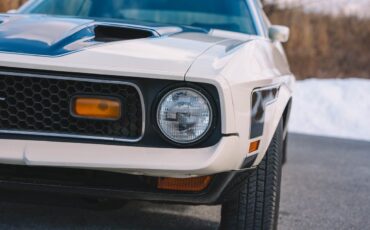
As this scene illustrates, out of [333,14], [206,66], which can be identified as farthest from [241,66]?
[333,14]

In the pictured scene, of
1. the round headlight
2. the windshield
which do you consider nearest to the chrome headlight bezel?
the round headlight

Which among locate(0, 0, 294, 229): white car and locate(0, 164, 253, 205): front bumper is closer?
locate(0, 0, 294, 229): white car

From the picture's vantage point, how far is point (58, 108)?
2637 millimetres

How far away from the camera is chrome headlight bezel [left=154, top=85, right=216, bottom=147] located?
2.55 meters

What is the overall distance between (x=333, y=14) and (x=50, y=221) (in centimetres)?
1504

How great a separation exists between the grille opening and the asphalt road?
0.70 metres

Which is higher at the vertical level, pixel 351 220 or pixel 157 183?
pixel 157 183

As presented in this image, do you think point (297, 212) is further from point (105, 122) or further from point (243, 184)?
point (105, 122)

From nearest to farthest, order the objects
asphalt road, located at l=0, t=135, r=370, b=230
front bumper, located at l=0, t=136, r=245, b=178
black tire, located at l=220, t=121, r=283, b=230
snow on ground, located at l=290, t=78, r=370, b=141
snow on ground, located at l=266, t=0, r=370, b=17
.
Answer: front bumper, located at l=0, t=136, r=245, b=178, black tire, located at l=220, t=121, r=283, b=230, asphalt road, located at l=0, t=135, r=370, b=230, snow on ground, located at l=290, t=78, r=370, b=141, snow on ground, located at l=266, t=0, r=370, b=17

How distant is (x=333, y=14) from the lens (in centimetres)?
1745

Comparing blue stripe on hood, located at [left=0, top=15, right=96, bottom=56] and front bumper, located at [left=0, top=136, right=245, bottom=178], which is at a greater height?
blue stripe on hood, located at [left=0, top=15, right=96, bottom=56]

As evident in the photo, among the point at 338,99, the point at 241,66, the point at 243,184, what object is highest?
the point at 241,66

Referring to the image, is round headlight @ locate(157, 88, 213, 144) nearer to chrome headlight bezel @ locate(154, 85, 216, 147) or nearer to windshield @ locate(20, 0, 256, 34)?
chrome headlight bezel @ locate(154, 85, 216, 147)

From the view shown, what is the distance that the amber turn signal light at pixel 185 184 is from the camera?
8.77 feet
